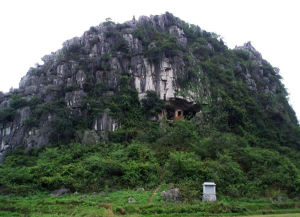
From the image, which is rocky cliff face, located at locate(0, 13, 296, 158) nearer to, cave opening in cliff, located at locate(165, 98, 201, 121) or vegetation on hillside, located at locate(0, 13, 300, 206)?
vegetation on hillside, located at locate(0, 13, 300, 206)

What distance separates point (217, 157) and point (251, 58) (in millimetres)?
30548

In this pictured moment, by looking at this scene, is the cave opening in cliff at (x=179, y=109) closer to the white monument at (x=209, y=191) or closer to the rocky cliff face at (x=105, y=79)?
the rocky cliff face at (x=105, y=79)

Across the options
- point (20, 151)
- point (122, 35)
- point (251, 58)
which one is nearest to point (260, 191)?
point (20, 151)

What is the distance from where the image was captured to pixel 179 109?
38.7 m

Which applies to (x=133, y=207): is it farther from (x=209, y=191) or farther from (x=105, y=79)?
(x=105, y=79)

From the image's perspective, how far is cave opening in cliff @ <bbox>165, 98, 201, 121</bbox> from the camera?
37219 millimetres

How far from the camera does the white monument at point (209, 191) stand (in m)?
19.0

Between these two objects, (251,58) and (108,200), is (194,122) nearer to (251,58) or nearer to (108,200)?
(108,200)

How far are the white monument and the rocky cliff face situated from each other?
50.4ft

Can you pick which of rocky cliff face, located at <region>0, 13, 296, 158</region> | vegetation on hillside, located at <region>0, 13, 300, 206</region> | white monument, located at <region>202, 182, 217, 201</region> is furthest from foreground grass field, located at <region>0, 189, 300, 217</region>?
rocky cliff face, located at <region>0, 13, 296, 158</region>

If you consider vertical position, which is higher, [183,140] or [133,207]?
[183,140]

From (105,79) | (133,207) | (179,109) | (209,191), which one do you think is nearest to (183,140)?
(209,191)

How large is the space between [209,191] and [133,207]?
5.57 metres

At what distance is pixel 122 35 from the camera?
43.2 metres
